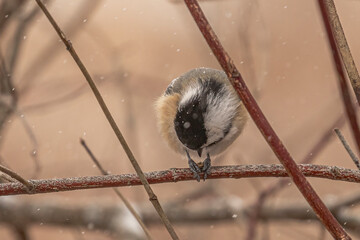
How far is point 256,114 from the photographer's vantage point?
0.69m

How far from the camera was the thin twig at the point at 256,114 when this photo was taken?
0.63m

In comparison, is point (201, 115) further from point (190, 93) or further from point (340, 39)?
point (340, 39)

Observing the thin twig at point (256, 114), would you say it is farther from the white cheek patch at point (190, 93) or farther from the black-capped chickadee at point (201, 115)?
the white cheek patch at point (190, 93)

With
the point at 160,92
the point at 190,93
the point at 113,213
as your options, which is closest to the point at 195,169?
the point at 190,93

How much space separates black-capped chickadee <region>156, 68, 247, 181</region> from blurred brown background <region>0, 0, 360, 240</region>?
1.24 m

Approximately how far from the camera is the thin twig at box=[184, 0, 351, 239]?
2.08 ft

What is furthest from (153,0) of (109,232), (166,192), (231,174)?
(231,174)

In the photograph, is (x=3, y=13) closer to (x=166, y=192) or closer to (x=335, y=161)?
(x=166, y=192)

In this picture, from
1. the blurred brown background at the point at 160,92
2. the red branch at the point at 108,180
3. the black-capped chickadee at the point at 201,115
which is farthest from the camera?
the blurred brown background at the point at 160,92

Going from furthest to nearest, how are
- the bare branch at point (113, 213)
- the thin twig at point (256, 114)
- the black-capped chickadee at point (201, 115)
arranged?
the bare branch at point (113, 213) → the black-capped chickadee at point (201, 115) → the thin twig at point (256, 114)

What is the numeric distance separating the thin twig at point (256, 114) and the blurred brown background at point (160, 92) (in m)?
2.41

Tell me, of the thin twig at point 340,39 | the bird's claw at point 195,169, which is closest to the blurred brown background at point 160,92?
the bird's claw at point 195,169

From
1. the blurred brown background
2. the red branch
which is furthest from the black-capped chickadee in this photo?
the blurred brown background

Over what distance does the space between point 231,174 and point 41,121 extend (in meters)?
3.22
